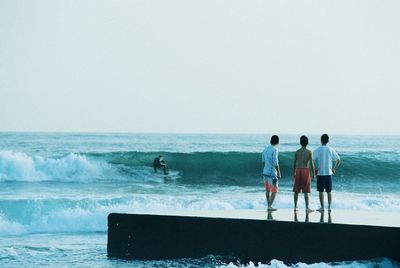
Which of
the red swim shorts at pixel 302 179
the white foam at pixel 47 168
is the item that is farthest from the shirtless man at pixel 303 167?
the white foam at pixel 47 168

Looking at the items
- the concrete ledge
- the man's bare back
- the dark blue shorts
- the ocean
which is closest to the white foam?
the ocean

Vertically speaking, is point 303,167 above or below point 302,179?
above

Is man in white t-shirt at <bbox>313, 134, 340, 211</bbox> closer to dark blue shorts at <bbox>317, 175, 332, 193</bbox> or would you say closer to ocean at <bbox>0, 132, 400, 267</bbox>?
dark blue shorts at <bbox>317, 175, 332, 193</bbox>

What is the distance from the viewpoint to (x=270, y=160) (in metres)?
12.8

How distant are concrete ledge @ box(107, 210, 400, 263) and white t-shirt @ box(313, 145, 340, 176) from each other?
0.76 m

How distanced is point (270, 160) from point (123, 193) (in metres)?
12.5

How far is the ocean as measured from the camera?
13492mm

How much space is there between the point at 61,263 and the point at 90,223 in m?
5.41

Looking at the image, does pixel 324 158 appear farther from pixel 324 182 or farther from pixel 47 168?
pixel 47 168

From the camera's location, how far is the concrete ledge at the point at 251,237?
1083 centimetres

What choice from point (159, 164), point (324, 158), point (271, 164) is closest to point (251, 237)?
point (271, 164)

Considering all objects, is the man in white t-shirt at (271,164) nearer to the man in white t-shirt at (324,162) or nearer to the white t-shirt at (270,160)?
the white t-shirt at (270,160)

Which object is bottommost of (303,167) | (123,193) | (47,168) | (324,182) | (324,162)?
(123,193)

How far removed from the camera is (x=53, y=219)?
60.3 feet
